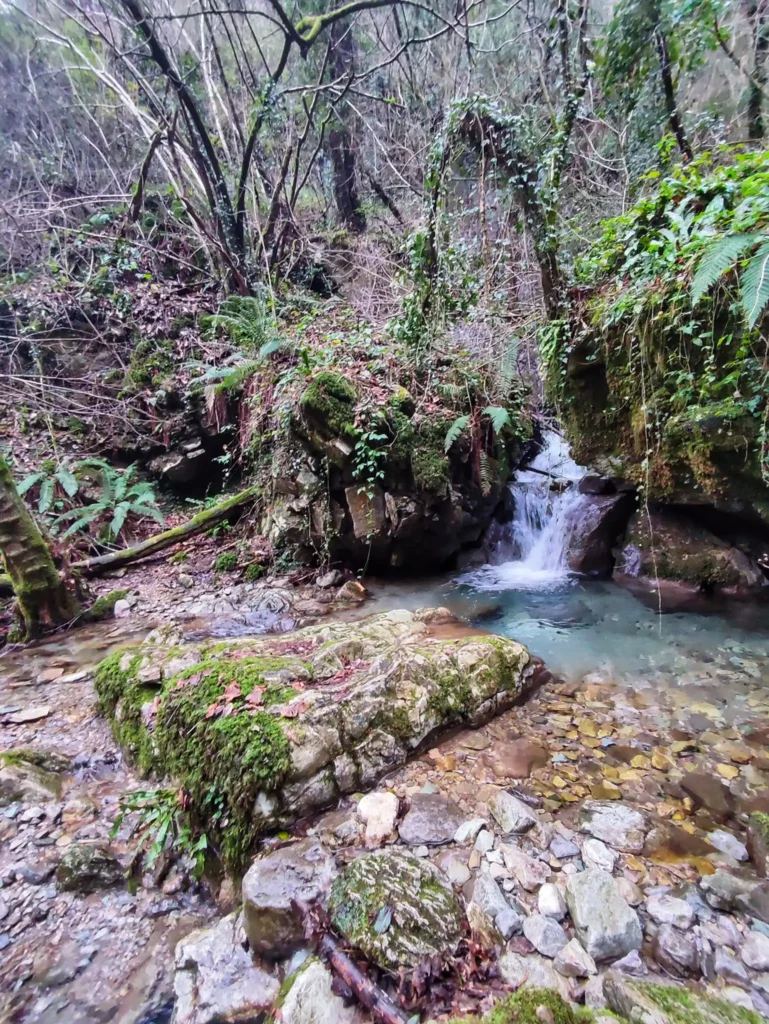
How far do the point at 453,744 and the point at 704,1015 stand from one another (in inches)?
51.8

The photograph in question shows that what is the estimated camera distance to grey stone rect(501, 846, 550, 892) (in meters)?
1.60

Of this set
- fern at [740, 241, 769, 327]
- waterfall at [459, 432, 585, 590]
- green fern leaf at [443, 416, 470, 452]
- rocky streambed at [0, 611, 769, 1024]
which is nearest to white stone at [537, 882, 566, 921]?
rocky streambed at [0, 611, 769, 1024]

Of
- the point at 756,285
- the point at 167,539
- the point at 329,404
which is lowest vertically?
the point at 167,539

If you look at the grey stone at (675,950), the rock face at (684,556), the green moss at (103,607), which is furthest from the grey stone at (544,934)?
the green moss at (103,607)

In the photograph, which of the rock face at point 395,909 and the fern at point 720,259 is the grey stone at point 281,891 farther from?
the fern at point 720,259

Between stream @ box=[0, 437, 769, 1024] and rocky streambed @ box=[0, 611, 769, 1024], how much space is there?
0.01 meters

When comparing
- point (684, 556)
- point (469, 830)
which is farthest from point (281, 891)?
point (684, 556)

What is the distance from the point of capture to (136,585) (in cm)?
536

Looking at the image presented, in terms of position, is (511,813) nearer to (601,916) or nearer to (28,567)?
(601,916)

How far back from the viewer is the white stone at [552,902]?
1.46 m

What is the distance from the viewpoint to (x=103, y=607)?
4695 mm

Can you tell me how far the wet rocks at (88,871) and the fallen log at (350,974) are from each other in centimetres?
88

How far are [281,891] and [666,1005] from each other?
1.10 metres

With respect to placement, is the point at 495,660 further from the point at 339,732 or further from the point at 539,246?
the point at 539,246
